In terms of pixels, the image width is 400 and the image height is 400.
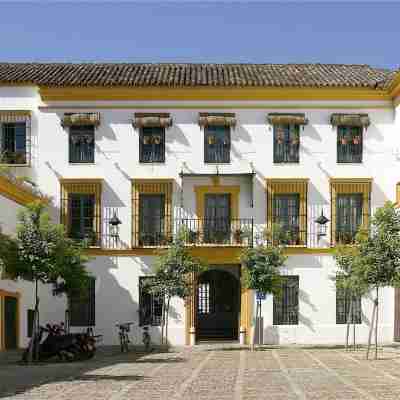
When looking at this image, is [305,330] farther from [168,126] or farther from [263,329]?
[168,126]

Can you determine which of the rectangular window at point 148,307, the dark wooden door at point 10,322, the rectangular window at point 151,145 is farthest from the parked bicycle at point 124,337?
the rectangular window at point 151,145

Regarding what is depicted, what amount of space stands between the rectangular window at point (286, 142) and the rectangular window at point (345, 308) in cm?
496

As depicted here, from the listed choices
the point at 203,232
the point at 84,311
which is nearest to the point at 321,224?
the point at 203,232

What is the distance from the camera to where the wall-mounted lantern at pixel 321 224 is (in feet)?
101

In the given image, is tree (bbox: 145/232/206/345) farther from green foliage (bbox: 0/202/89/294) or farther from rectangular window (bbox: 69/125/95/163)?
green foliage (bbox: 0/202/89/294)

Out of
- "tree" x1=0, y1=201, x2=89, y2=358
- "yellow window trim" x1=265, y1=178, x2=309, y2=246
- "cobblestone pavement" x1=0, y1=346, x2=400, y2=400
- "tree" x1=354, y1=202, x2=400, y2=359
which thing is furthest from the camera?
"yellow window trim" x1=265, y1=178, x2=309, y2=246

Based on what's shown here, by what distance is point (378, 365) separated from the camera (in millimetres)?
21484

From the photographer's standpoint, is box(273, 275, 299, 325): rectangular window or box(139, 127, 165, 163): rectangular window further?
box(139, 127, 165, 163): rectangular window

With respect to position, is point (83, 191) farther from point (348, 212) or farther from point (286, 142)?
point (348, 212)

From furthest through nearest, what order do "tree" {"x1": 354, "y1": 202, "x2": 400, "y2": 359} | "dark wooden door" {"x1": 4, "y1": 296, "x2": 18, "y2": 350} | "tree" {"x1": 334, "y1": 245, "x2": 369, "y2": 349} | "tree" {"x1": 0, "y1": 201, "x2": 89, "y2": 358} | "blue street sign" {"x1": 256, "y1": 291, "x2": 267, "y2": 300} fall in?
"blue street sign" {"x1": 256, "y1": 291, "x2": 267, "y2": 300}, "tree" {"x1": 334, "y1": 245, "x2": 369, "y2": 349}, "dark wooden door" {"x1": 4, "y1": 296, "x2": 18, "y2": 350}, "tree" {"x1": 354, "y1": 202, "x2": 400, "y2": 359}, "tree" {"x1": 0, "y1": 201, "x2": 89, "y2": 358}

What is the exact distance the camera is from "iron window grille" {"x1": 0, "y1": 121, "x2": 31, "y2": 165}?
31.3 m

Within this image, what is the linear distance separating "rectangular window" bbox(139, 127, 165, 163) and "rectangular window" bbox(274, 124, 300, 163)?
4018mm

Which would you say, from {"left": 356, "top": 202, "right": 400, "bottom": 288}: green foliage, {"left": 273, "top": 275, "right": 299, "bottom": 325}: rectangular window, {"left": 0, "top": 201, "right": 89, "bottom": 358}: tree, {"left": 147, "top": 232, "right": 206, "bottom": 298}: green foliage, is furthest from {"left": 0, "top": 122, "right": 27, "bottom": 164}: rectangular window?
{"left": 356, "top": 202, "right": 400, "bottom": 288}: green foliage

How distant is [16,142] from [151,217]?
216 inches
